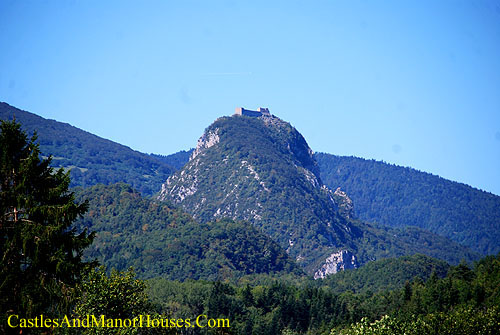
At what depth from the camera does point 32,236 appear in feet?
99.6

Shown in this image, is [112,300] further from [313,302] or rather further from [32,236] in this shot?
[313,302]

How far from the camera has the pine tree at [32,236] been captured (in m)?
30.3

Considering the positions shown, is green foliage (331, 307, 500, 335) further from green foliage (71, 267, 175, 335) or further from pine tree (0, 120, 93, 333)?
pine tree (0, 120, 93, 333)

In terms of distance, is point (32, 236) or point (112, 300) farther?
point (112, 300)

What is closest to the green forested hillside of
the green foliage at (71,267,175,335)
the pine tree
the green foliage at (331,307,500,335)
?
the green foliage at (331,307,500,335)

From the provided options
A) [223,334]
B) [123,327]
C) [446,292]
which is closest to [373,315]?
[446,292]

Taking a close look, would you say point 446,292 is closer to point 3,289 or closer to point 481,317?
point 481,317

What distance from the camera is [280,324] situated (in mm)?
166375

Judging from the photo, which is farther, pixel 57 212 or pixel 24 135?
pixel 24 135

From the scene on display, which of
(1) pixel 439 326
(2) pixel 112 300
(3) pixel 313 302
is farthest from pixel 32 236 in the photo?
(3) pixel 313 302

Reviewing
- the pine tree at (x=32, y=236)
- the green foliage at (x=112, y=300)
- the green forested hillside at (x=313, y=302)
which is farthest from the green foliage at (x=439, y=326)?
the green forested hillside at (x=313, y=302)

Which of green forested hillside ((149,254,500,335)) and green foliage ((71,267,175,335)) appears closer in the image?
green foliage ((71,267,175,335))

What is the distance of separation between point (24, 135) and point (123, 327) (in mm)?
12078

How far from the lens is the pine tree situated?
30.3 meters
